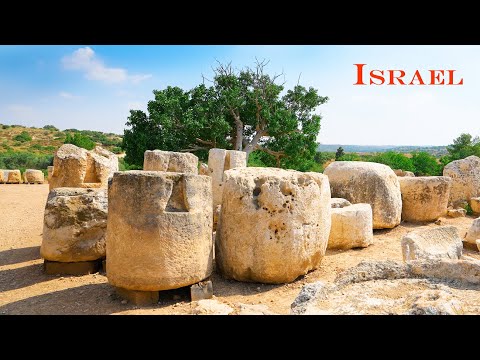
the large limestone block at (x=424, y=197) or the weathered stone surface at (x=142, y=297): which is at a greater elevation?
the large limestone block at (x=424, y=197)

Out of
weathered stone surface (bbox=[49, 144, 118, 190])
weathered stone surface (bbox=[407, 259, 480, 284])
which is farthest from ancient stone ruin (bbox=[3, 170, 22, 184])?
weathered stone surface (bbox=[407, 259, 480, 284])

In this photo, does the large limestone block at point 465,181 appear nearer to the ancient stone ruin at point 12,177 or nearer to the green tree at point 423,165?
the green tree at point 423,165

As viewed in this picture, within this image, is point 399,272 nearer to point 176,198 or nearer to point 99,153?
point 176,198

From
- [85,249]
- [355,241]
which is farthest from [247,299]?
[355,241]

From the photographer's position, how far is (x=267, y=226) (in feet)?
15.5

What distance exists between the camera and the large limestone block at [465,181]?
35.1 feet

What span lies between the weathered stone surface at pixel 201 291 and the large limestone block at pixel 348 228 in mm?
2719

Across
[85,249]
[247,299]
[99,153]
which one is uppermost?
[99,153]

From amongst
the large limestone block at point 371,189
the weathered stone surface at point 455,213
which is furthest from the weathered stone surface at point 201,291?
the weathered stone surface at point 455,213

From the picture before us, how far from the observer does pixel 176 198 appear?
4.24 meters

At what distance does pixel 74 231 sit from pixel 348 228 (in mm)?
4094

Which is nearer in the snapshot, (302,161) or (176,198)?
(176,198)

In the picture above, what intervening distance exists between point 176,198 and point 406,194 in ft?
20.0

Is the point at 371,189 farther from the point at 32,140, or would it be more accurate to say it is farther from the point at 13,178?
the point at 32,140
